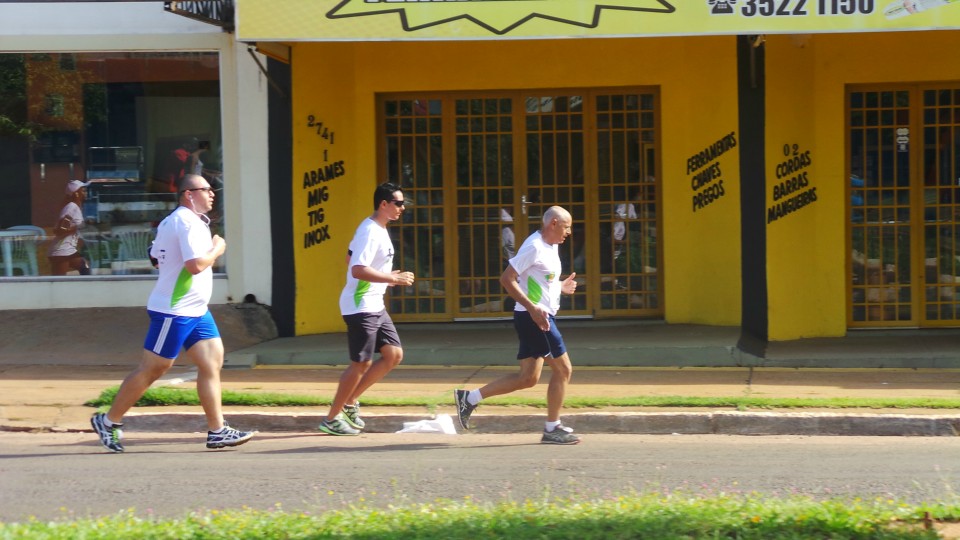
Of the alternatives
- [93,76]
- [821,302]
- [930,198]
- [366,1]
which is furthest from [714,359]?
[93,76]

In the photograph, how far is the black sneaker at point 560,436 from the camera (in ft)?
25.8

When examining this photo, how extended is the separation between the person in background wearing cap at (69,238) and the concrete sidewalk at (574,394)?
2018 mm

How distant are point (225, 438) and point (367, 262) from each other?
5.08 ft

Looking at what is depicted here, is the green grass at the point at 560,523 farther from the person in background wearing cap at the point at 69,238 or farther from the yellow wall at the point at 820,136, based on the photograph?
the person in background wearing cap at the point at 69,238

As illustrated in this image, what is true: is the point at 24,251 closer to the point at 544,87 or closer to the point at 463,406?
→ the point at 544,87

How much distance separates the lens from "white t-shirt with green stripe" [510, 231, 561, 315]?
7.68 meters

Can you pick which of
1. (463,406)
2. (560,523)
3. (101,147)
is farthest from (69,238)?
(560,523)

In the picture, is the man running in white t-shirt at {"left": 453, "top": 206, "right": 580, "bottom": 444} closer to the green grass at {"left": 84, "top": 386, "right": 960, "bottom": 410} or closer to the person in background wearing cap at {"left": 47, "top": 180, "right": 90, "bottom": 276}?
the green grass at {"left": 84, "top": 386, "right": 960, "bottom": 410}

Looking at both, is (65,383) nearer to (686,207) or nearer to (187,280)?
(187,280)

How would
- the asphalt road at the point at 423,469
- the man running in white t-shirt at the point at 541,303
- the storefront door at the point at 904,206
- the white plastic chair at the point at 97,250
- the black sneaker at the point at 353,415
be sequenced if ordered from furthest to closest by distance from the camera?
1. the white plastic chair at the point at 97,250
2. the storefront door at the point at 904,206
3. the black sneaker at the point at 353,415
4. the man running in white t-shirt at the point at 541,303
5. the asphalt road at the point at 423,469

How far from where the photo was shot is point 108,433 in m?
7.55

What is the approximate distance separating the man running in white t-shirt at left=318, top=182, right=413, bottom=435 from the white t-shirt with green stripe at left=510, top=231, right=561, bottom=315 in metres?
0.85

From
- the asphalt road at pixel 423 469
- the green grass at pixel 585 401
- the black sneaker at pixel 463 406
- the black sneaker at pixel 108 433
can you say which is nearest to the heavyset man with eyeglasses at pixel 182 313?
the black sneaker at pixel 108 433

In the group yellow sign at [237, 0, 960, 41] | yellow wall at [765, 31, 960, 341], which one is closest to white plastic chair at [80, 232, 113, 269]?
yellow sign at [237, 0, 960, 41]
